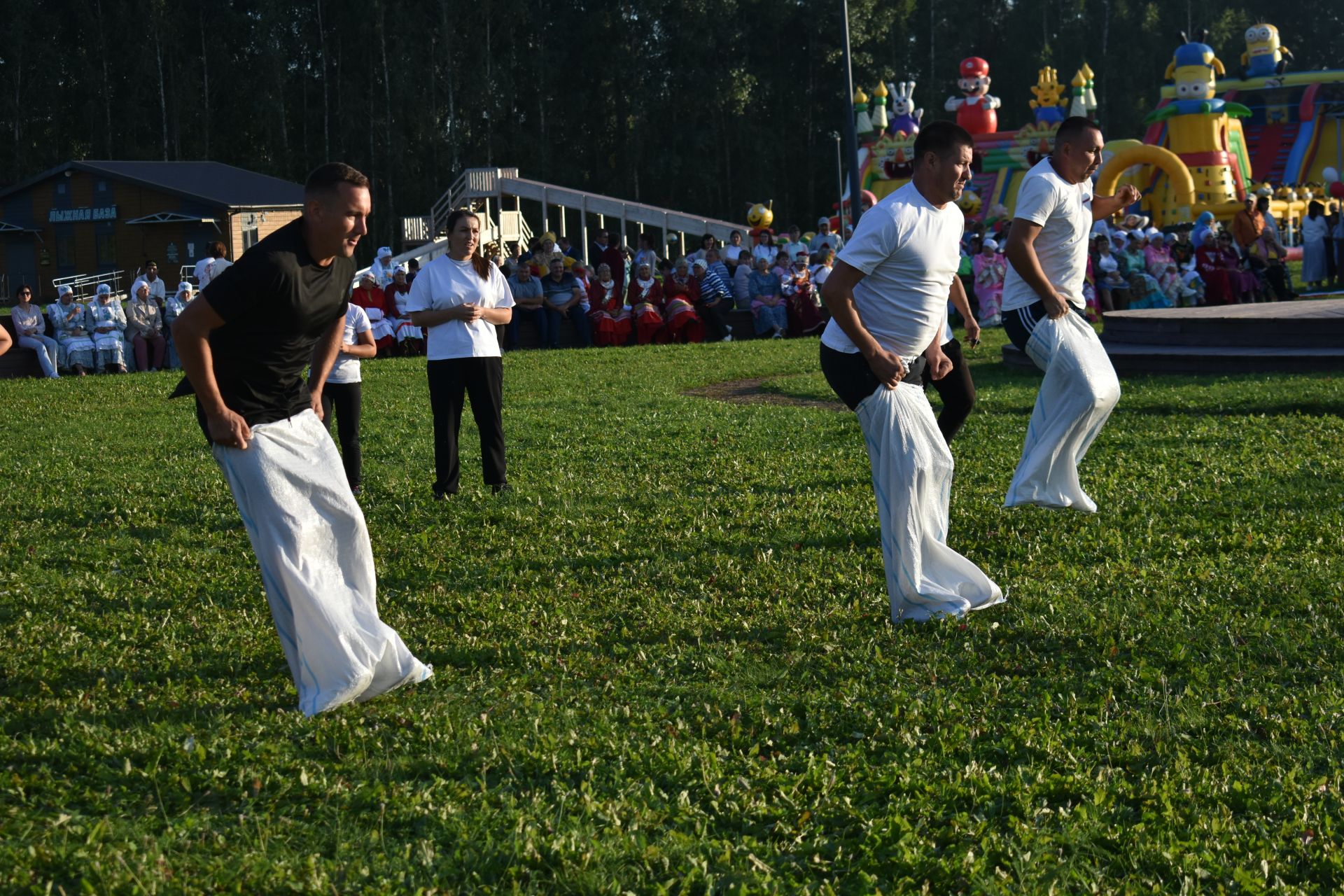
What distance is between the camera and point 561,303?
24.0 meters

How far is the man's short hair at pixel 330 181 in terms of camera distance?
4.93 m

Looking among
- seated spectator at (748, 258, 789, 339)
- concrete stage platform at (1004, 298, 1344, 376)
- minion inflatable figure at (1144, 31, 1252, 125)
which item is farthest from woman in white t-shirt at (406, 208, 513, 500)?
minion inflatable figure at (1144, 31, 1252, 125)

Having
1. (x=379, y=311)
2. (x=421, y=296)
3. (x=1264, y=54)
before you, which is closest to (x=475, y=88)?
(x=1264, y=54)

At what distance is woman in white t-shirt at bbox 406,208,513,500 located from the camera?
916 centimetres

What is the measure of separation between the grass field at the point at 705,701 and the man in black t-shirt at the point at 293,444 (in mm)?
231

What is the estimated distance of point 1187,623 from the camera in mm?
5812

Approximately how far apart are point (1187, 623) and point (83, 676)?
4.46 metres

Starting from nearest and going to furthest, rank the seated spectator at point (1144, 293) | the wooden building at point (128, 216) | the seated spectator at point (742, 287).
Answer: the seated spectator at point (742, 287) < the seated spectator at point (1144, 293) < the wooden building at point (128, 216)

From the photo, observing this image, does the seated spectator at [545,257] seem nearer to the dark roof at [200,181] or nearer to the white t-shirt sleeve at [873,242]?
the white t-shirt sleeve at [873,242]

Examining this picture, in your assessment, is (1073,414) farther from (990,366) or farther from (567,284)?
(567,284)

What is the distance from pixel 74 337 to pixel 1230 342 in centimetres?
1668

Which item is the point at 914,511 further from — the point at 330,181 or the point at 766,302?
the point at 766,302

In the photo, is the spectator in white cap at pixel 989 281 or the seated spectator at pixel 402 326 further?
the spectator in white cap at pixel 989 281

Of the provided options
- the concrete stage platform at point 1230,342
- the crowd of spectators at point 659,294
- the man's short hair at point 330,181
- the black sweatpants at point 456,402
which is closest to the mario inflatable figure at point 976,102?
the crowd of spectators at point 659,294
